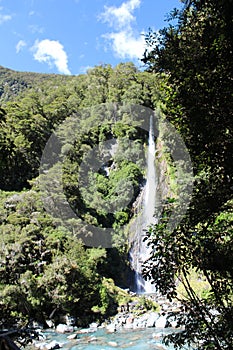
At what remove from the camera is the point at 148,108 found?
32469 mm

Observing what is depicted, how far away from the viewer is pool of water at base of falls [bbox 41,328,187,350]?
1143cm

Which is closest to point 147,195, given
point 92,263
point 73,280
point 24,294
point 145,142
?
point 145,142

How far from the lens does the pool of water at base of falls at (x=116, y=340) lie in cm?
1143

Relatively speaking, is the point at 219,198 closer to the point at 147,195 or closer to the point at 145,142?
the point at 147,195

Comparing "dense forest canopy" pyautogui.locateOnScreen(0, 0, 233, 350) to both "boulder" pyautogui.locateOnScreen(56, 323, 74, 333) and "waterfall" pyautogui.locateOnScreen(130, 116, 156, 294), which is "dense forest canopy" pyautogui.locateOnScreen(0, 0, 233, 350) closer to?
"waterfall" pyautogui.locateOnScreen(130, 116, 156, 294)

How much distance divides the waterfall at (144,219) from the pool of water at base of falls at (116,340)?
299 inches

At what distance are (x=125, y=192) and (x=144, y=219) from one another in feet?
11.1

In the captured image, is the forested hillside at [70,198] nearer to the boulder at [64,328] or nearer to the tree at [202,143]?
the boulder at [64,328]

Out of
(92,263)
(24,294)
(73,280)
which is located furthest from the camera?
(92,263)

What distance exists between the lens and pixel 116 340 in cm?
1244

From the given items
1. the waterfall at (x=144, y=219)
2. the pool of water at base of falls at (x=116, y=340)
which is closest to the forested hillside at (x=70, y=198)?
the waterfall at (x=144, y=219)

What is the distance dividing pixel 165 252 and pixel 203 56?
1605mm

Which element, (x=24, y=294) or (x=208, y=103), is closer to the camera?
(x=208, y=103)

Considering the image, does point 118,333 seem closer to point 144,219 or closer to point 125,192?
point 144,219
